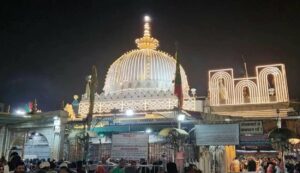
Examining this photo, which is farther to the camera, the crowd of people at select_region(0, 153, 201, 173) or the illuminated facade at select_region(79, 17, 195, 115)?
the illuminated facade at select_region(79, 17, 195, 115)

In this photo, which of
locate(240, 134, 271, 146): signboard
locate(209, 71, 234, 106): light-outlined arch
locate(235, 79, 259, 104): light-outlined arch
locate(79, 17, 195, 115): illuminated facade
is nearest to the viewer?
locate(240, 134, 271, 146): signboard

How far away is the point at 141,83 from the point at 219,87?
26.7 feet

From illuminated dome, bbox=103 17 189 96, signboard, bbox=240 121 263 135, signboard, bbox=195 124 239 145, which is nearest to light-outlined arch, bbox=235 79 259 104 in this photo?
illuminated dome, bbox=103 17 189 96

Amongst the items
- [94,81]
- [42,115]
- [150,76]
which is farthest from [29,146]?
[150,76]

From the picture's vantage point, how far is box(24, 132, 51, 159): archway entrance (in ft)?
87.4

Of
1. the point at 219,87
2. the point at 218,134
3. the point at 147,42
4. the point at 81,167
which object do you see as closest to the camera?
the point at 81,167

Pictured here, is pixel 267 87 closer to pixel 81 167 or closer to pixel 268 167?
pixel 268 167

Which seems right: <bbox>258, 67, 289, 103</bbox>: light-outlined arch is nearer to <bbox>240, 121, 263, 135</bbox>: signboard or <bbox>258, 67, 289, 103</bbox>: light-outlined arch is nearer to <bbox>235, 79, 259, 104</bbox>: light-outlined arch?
<bbox>235, 79, 259, 104</bbox>: light-outlined arch

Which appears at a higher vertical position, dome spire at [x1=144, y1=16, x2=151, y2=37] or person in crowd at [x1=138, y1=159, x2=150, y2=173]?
dome spire at [x1=144, y1=16, x2=151, y2=37]

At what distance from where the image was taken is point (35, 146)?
27.4m

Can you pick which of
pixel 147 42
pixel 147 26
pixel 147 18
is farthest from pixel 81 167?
pixel 147 18

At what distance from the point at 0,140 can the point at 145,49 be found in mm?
18322

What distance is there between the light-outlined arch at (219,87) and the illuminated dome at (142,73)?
5.52m

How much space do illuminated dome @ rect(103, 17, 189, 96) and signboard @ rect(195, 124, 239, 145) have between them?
52.7 feet
